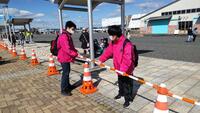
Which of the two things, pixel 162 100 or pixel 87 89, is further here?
pixel 87 89

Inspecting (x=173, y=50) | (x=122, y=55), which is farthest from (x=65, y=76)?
(x=173, y=50)

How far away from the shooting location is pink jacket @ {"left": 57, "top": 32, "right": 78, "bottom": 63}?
4.96m

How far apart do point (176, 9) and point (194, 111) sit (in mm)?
40646

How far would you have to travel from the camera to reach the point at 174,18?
40781 mm

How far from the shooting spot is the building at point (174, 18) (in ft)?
123

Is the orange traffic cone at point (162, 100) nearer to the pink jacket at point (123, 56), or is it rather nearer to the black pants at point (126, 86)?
the pink jacket at point (123, 56)

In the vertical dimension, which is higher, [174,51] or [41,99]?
[174,51]

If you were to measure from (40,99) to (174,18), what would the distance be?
40.8 meters

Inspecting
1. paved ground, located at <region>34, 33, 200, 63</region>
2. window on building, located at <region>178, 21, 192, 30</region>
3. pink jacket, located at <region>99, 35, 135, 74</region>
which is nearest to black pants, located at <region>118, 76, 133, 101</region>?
pink jacket, located at <region>99, 35, 135, 74</region>

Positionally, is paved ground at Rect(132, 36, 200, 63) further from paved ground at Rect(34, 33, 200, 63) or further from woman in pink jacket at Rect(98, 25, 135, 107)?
woman in pink jacket at Rect(98, 25, 135, 107)

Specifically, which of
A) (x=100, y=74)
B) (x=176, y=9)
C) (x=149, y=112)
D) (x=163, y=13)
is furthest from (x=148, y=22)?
(x=149, y=112)

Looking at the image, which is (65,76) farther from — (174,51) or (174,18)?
(174,18)

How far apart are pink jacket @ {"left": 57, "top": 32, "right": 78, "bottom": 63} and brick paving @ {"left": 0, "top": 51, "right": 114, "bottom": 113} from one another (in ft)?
3.58

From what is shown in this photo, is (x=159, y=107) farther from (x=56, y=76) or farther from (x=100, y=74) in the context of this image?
(x=56, y=76)
